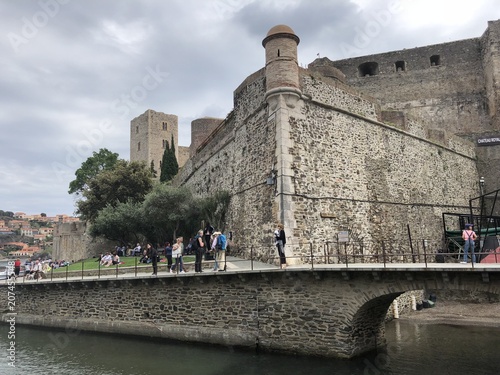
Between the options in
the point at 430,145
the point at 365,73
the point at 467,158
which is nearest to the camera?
the point at 430,145

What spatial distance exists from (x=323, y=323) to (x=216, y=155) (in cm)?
1517

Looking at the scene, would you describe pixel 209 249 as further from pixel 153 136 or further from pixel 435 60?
pixel 153 136

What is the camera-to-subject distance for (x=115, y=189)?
123 feet

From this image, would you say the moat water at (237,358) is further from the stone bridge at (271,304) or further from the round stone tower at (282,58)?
the round stone tower at (282,58)

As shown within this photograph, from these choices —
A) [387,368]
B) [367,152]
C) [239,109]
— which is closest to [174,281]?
[387,368]

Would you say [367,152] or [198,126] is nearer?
[367,152]

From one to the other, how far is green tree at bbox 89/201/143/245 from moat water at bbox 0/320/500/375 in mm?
13364

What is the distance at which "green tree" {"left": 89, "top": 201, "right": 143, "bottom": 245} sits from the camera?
3084 centimetres

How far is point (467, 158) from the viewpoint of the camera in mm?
29438

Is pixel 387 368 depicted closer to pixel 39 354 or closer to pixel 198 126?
pixel 39 354

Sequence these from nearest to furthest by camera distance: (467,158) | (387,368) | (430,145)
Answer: (387,368) → (430,145) → (467,158)

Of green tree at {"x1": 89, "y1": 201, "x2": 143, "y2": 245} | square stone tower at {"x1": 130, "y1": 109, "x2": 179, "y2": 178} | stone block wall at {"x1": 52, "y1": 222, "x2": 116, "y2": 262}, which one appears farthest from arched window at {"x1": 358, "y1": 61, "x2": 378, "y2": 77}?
square stone tower at {"x1": 130, "y1": 109, "x2": 179, "y2": 178}

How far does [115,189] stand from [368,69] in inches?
1010

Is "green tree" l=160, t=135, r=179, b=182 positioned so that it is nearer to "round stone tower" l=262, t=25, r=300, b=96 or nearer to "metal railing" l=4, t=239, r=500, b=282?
"metal railing" l=4, t=239, r=500, b=282
